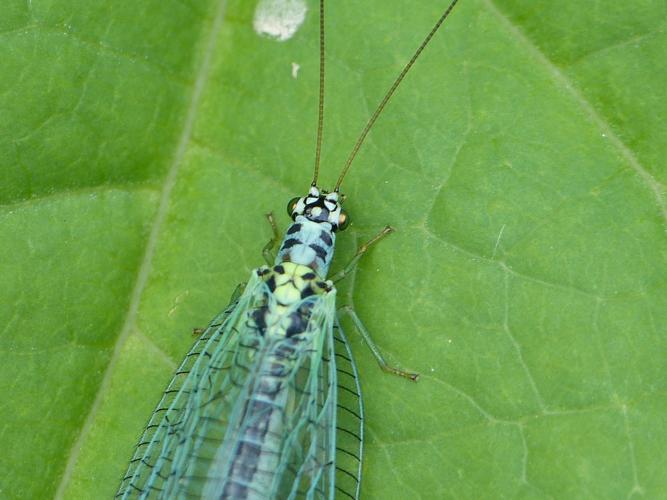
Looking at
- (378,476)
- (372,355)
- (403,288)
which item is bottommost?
(378,476)

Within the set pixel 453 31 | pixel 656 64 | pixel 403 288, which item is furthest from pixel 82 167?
pixel 656 64

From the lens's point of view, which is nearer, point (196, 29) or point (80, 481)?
point (80, 481)

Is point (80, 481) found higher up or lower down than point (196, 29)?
lower down

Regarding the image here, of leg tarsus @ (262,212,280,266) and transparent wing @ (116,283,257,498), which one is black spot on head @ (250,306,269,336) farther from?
leg tarsus @ (262,212,280,266)

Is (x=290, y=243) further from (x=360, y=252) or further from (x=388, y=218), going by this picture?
(x=388, y=218)

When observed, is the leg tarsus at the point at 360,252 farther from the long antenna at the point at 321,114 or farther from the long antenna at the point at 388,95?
the long antenna at the point at 321,114

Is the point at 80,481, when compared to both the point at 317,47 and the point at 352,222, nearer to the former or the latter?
the point at 352,222
